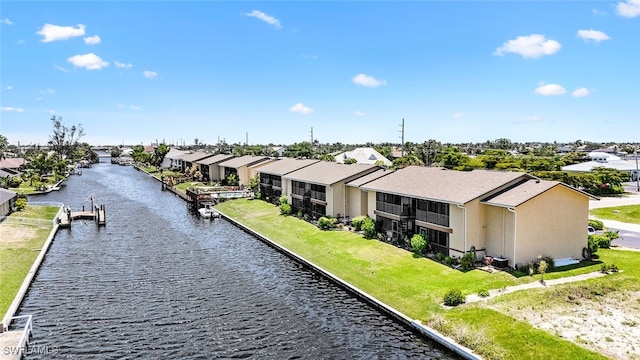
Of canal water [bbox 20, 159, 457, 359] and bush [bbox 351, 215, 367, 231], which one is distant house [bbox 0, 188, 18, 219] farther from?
bush [bbox 351, 215, 367, 231]

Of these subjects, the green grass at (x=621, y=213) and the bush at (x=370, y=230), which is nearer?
the bush at (x=370, y=230)

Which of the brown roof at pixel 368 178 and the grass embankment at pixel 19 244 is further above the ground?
the brown roof at pixel 368 178

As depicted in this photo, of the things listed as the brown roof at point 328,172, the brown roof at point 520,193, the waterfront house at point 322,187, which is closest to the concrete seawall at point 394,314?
the waterfront house at point 322,187

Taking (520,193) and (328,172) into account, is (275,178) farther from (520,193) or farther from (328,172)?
(520,193)

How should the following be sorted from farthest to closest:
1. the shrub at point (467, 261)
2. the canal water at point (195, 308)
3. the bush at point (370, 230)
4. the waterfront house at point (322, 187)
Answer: the waterfront house at point (322, 187) → the bush at point (370, 230) → the shrub at point (467, 261) → the canal water at point (195, 308)

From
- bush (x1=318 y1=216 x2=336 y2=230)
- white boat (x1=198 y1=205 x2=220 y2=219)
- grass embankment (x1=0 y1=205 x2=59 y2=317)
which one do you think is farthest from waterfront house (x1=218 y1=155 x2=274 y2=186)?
bush (x1=318 y1=216 x2=336 y2=230)

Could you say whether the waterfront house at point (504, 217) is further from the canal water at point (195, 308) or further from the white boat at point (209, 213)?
the white boat at point (209, 213)

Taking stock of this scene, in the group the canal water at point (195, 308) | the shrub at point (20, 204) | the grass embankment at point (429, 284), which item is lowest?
the canal water at point (195, 308)
